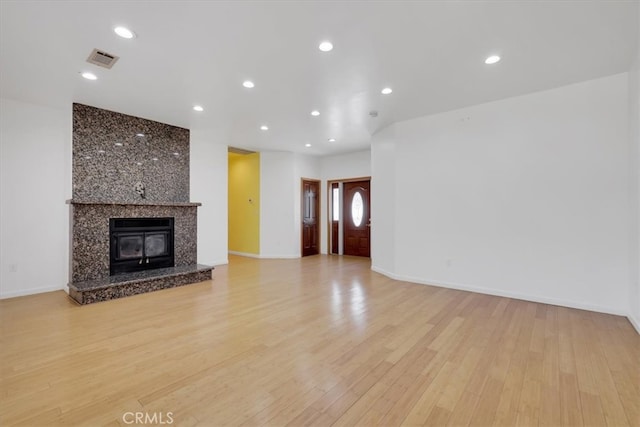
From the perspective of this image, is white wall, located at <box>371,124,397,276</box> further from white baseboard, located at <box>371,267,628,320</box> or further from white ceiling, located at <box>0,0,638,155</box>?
white ceiling, located at <box>0,0,638,155</box>

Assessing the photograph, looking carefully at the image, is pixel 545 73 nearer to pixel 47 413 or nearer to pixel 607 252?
pixel 607 252

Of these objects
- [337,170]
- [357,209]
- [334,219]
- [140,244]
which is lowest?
[140,244]

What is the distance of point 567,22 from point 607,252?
8.91 ft

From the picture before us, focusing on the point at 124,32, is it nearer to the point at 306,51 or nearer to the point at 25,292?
the point at 306,51

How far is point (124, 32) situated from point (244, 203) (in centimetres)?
585

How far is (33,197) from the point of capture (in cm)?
443

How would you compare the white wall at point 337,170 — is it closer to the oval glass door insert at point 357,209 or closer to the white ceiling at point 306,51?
the oval glass door insert at point 357,209

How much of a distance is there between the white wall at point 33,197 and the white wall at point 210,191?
6.96 feet

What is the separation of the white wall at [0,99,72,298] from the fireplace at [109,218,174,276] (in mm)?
712

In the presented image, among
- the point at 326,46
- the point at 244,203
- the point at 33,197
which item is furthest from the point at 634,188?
the point at 33,197

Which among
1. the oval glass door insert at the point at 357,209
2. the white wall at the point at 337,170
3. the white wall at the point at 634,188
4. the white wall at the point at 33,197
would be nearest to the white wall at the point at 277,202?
the white wall at the point at 337,170

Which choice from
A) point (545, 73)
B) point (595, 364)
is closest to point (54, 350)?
point (595, 364)

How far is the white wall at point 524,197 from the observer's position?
11.6 feet

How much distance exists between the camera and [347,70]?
3.36 metres
